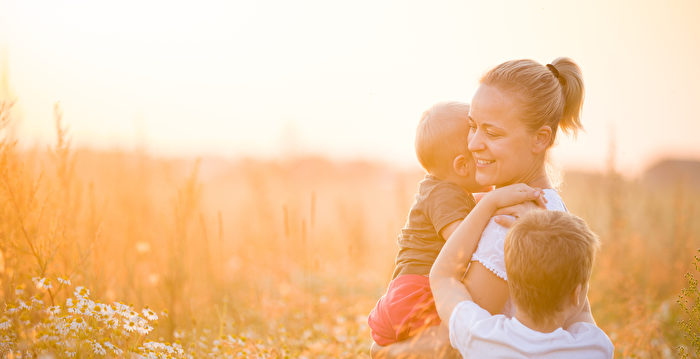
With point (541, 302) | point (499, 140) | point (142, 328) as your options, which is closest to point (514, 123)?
point (499, 140)

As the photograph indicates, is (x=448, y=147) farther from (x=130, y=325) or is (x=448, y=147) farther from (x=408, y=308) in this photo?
(x=130, y=325)

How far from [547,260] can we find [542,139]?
2.53ft

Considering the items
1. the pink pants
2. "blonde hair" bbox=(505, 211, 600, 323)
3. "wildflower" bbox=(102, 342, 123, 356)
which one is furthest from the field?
"blonde hair" bbox=(505, 211, 600, 323)

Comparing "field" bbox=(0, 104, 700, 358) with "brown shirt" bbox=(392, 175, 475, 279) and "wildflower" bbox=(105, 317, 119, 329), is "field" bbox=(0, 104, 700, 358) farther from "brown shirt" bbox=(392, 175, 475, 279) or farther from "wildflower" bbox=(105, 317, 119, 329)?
"brown shirt" bbox=(392, 175, 475, 279)

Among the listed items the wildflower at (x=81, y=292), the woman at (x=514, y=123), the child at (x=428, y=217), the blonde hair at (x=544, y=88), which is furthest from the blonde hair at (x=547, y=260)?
the wildflower at (x=81, y=292)

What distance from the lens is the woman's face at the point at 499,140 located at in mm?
2350

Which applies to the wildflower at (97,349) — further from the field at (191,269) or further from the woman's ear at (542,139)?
the woman's ear at (542,139)

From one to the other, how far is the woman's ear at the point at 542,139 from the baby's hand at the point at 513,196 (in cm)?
30

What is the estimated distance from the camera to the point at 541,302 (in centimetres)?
191

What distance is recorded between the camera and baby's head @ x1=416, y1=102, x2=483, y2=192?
103 inches

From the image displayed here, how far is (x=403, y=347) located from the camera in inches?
95.7

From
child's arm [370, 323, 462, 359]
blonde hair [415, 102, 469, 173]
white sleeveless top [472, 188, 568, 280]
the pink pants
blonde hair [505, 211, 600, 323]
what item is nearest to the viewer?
blonde hair [505, 211, 600, 323]

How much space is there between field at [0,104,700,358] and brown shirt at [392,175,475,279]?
3.54ft

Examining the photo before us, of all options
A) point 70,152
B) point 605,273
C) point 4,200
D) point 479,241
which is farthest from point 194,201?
point 605,273
